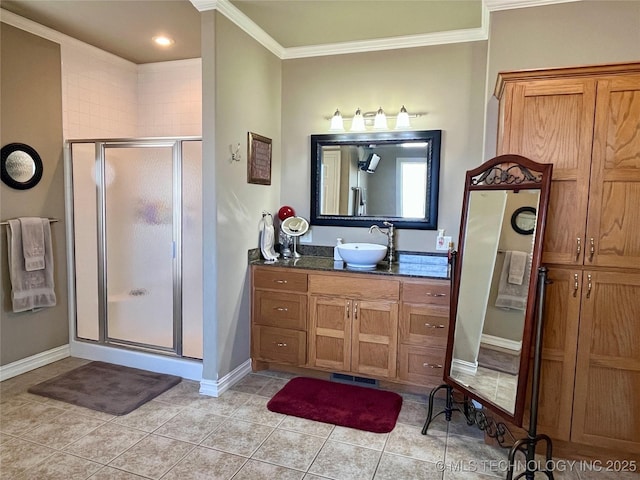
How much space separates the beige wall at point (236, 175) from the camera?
2.84 meters

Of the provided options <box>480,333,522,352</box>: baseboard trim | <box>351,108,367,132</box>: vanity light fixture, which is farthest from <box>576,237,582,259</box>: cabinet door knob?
<box>351,108,367,132</box>: vanity light fixture

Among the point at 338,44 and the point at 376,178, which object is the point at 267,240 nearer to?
the point at 376,178

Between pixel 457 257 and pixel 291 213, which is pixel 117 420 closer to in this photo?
pixel 291 213

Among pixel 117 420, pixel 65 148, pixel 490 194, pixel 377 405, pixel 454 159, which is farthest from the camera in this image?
pixel 65 148

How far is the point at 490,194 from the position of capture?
2312 millimetres

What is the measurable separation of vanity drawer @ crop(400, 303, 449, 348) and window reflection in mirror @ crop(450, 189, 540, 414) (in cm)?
31

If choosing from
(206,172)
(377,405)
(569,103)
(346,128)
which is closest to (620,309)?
(569,103)

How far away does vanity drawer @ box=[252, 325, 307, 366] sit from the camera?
316 cm

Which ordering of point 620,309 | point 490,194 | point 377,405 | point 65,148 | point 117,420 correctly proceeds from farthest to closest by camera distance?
1. point 65,148
2. point 377,405
3. point 117,420
4. point 490,194
5. point 620,309

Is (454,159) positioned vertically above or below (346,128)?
below

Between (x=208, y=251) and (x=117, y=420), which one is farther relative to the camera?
(x=208, y=251)

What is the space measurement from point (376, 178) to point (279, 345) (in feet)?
5.18

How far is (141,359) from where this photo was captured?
10.9ft

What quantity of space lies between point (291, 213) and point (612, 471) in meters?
2.75
